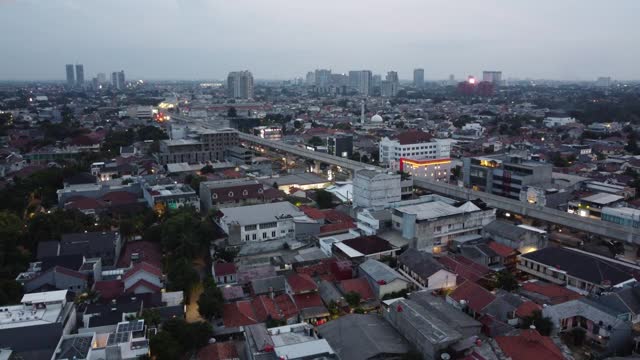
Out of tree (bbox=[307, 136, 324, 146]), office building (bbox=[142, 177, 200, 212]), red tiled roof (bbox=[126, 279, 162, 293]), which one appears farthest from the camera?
tree (bbox=[307, 136, 324, 146])

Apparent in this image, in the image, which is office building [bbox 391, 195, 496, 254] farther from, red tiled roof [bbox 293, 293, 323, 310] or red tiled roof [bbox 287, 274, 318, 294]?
red tiled roof [bbox 293, 293, 323, 310]

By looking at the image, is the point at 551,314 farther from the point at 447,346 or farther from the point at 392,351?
the point at 392,351

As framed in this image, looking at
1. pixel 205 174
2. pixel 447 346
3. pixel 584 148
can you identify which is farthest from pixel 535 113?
pixel 447 346

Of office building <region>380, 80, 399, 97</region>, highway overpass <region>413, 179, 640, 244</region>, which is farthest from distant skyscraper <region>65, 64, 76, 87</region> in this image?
highway overpass <region>413, 179, 640, 244</region>

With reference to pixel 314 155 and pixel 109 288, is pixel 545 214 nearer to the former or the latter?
pixel 109 288

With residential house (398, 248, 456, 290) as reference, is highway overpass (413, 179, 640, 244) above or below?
above

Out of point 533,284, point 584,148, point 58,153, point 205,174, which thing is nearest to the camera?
point 533,284

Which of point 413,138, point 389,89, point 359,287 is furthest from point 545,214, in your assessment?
point 389,89
